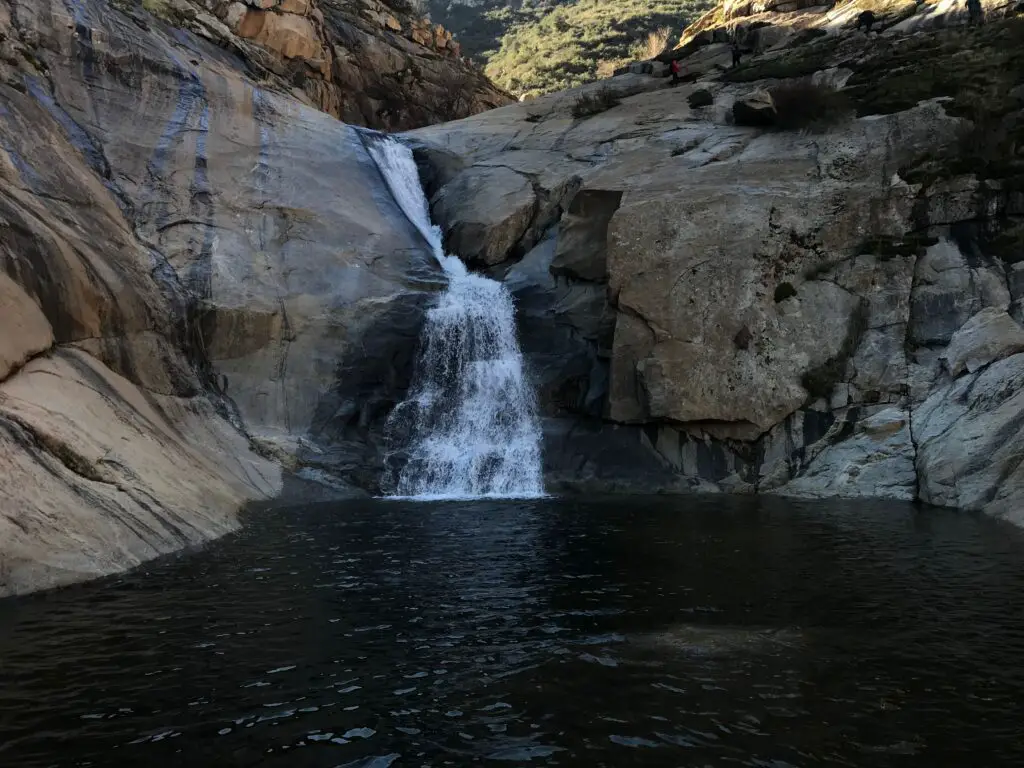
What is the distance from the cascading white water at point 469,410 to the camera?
22.1 meters

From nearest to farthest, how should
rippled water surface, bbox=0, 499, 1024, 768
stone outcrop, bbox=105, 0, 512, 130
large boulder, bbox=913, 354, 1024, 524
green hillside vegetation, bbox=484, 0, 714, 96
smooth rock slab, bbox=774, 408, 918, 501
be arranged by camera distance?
rippled water surface, bbox=0, 499, 1024, 768 → large boulder, bbox=913, 354, 1024, 524 → smooth rock slab, bbox=774, 408, 918, 501 → stone outcrop, bbox=105, 0, 512, 130 → green hillside vegetation, bbox=484, 0, 714, 96

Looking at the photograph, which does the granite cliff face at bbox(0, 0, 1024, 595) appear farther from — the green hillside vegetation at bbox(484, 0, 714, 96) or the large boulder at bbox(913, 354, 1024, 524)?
the green hillside vegetation at bbox(484, 0, 714, 96)

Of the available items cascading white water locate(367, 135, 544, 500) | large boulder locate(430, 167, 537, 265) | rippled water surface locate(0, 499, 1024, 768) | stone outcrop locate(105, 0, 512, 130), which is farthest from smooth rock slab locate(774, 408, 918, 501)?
stone outcrop locate(105, 0, 512, 130)

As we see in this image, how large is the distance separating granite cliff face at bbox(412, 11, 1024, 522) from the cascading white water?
79 cm

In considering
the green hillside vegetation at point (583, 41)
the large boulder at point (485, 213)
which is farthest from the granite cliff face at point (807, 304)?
the green hillside vegetation at point (583, 41)

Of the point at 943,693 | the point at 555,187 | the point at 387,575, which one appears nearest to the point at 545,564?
the point at 387,575

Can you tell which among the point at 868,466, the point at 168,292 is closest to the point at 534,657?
the point at 868,466

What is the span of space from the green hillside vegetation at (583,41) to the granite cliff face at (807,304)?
5108cm

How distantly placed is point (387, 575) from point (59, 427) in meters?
6.35

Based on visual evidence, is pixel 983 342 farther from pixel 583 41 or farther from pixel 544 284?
pixel 583 41

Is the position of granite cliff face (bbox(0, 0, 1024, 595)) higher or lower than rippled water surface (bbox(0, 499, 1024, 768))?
higher

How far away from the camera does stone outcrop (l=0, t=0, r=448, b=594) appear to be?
1296 centimetres

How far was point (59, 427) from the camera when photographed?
42.9 ft

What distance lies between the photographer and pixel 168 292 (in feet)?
70.8
